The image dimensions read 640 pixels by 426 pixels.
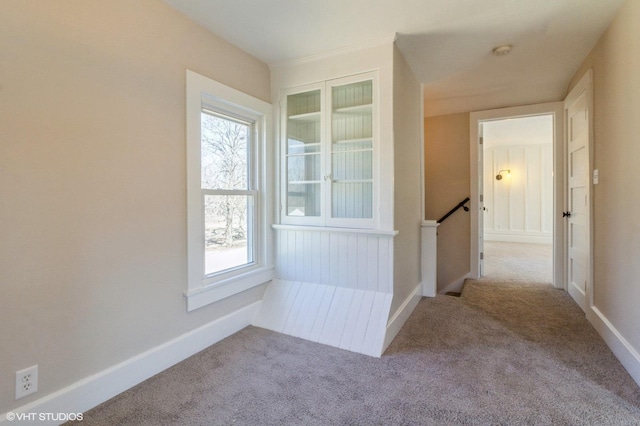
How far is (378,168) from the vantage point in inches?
95.6

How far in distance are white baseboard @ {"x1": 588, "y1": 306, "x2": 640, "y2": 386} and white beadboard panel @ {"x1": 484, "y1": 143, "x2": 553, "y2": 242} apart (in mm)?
5679

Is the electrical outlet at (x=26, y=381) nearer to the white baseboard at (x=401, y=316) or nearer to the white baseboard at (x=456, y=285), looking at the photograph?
the white baseboard at (x=401, y=316)

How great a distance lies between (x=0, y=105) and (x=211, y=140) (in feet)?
3.86

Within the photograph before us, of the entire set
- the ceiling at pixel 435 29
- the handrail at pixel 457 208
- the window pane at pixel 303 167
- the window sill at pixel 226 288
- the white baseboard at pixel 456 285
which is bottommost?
the white baseboard at pixel 456 285

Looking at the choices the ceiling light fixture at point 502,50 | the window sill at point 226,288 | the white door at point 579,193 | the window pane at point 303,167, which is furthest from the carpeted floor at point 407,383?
the ceiling light fixture at point 502,50

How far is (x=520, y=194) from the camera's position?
757 centimetres

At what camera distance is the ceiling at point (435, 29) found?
1963 mm

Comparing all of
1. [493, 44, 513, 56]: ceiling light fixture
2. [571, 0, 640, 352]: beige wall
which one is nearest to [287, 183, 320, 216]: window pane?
[493, 44, 513, 56]: ceiling light fixture

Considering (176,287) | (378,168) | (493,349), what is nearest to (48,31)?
(176,287)

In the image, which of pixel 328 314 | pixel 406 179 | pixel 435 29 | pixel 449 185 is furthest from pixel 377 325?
pixel 449 185

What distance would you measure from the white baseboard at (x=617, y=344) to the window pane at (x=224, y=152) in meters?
2.86

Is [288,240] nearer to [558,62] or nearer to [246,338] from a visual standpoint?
[246,338]

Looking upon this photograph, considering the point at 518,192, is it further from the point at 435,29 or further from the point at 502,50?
the point at 435,29

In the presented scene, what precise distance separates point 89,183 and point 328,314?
1813mm
